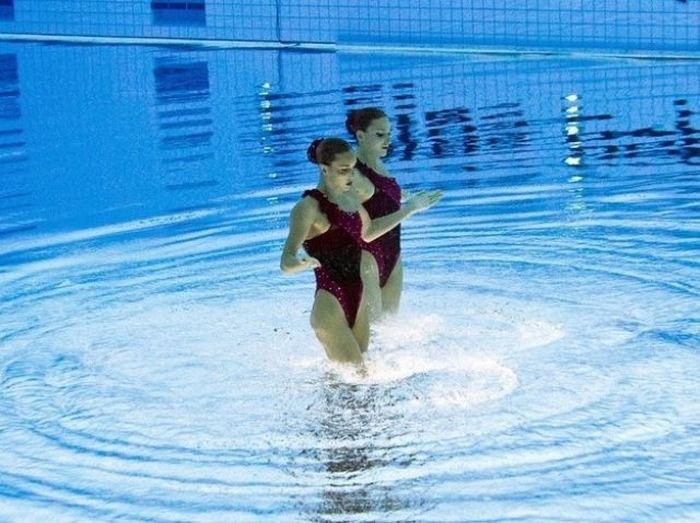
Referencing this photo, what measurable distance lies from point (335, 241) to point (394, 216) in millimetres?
403

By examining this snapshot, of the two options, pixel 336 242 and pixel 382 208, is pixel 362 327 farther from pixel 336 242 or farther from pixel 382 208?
pixel 382 208

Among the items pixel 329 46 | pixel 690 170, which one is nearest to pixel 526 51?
pixel 329 46

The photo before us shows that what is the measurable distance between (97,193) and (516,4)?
10989 millimetres

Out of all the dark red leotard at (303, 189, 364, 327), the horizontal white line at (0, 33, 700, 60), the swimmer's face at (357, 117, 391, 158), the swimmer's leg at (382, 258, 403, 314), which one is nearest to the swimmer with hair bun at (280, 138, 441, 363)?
the dark red leotard at (303, 189, 364, 327)

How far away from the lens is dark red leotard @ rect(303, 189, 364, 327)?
7645 millimetres

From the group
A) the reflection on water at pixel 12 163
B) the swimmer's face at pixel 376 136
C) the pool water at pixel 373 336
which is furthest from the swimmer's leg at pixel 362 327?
the reflection on water at pixel 12 163

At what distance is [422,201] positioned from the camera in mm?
7879

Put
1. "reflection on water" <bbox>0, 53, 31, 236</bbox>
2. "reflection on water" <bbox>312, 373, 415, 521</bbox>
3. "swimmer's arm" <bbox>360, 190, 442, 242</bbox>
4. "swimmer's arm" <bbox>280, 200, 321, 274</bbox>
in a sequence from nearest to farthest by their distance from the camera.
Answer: "reflection on water" <bbox>312, 373, 415, 521</bbox> → "swimmer's arm" <bbox>280, 200, 321, 274</bbox> → "swimmer's arm" <bbox>360, 190, 442, 242</bbox> → "reflection on water" <bbox>0, 53, 31, 236</bbox>

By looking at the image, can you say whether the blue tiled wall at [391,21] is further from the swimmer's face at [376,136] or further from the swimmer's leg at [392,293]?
the swimmer's face at [376,136]

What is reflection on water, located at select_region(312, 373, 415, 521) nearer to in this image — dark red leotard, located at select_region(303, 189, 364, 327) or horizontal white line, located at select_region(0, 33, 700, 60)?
dark red leotard, located at select_region(303, 189, 364, 327)

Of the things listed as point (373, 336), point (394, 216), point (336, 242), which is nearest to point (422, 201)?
point (394, 216)

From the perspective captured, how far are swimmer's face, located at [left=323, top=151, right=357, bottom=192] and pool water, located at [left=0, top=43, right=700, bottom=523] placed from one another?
2.90ft

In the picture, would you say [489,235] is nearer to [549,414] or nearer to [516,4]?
[549,414]

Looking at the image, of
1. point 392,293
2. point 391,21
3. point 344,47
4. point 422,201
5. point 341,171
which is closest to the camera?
point 341,171
